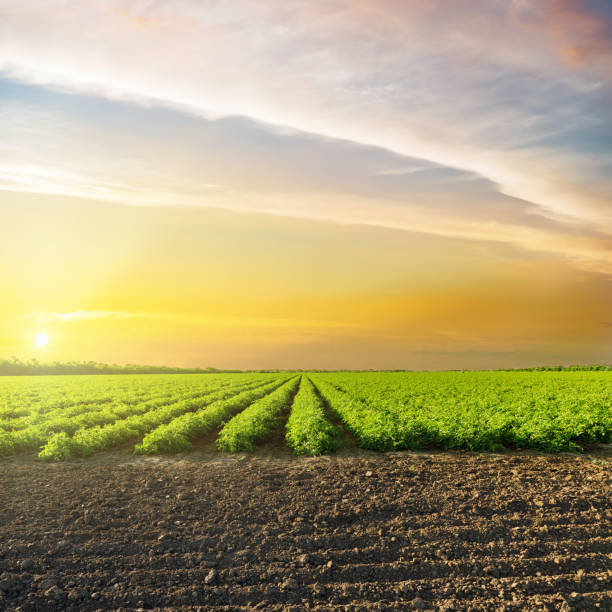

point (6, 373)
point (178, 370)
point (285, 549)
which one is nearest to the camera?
point (285, 549)

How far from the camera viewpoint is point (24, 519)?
897 cm

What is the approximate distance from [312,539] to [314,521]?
830 mm

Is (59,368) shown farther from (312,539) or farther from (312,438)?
(312,539)

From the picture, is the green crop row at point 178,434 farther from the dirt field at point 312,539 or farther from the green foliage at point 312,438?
the green foliage at point 312,438

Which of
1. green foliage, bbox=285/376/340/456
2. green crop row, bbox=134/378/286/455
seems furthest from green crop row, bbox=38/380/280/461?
green foliage, bbox=285/376/340/456

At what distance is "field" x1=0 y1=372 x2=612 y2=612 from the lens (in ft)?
20.7

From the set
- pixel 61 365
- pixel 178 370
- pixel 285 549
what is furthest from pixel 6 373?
pixel 285 549

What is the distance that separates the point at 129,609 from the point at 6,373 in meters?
96.8

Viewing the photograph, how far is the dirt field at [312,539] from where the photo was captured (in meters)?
6.24

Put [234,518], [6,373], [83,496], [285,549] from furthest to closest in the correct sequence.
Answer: [6,373] → [83,496] → [234,518] → [285,549]

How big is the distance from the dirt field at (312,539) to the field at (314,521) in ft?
0.10

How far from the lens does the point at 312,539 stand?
7746 mm

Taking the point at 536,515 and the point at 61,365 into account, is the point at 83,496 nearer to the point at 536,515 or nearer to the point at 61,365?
the point at 536,515

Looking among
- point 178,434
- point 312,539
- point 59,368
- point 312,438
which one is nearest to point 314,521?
point 312,539
